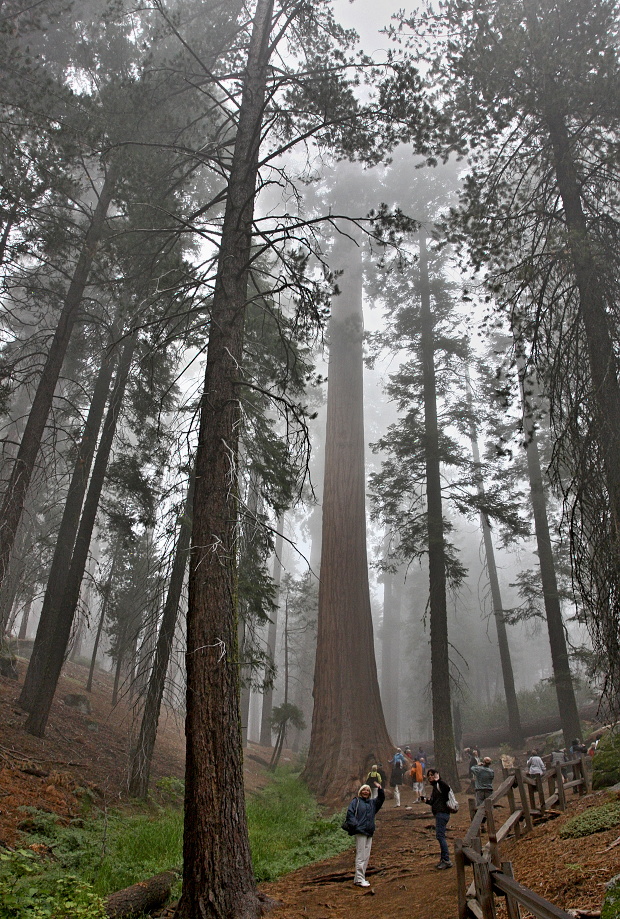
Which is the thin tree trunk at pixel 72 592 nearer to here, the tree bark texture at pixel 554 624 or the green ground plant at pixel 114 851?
the green ground plant at pixel 114 851

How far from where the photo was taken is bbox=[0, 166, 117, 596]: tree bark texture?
27.4ft

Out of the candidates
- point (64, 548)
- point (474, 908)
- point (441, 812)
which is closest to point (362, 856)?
point (441, 812)

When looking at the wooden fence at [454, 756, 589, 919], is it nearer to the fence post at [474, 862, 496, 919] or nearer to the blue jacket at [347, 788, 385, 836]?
the fence post at [474, 862, 496, 919]

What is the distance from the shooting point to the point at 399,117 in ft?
24.7

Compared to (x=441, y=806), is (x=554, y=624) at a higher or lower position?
higher

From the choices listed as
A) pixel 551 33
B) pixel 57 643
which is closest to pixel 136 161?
pixel 551 33

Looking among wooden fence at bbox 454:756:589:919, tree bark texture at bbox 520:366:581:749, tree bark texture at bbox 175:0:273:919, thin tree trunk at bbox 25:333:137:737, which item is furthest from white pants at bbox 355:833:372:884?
tree bark texture at bbox 520:366:581:749

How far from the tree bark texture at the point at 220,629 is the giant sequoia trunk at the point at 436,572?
8.85 metres

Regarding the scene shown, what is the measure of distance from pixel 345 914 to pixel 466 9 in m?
12.1

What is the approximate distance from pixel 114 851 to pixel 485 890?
192 inches

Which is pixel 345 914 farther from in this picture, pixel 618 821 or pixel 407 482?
pixel 407 482

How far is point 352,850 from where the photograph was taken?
879cm

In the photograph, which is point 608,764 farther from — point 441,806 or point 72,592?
point 72,592

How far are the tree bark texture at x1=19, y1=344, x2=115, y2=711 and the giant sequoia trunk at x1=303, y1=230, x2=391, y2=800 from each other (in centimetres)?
657
